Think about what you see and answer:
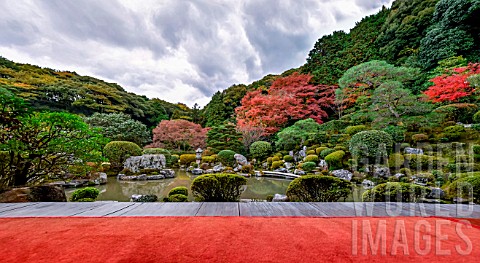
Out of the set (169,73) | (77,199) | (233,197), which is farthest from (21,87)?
(233,197)

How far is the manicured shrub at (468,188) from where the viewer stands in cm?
281

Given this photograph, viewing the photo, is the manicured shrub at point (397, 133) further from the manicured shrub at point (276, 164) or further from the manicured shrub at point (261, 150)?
the manicured shrub at point (261, 150)

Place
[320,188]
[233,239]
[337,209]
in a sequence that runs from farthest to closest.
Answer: [320,188], [337,209], [233,239]

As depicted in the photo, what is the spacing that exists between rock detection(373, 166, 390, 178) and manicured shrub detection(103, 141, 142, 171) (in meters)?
9.03

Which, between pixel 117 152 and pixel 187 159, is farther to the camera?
pixel 187 159

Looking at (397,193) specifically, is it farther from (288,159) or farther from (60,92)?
(60,92)

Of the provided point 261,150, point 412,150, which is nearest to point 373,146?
point 412,150

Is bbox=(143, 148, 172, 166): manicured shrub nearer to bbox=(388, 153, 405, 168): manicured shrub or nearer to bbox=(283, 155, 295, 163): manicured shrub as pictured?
bbox=(283, 155, 295, 163): manicured shrub

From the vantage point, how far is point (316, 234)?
4.57ft

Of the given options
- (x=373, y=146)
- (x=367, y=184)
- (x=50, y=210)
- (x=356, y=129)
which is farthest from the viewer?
(x=356, y=129)

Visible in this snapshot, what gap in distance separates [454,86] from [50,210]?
11.1 m

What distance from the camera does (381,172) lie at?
5.59m

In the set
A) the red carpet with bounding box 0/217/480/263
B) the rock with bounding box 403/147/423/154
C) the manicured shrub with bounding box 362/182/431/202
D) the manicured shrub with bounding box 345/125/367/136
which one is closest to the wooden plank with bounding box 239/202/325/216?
the red carpet with bounding box 0/217/480/263

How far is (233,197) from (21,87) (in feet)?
58.7
